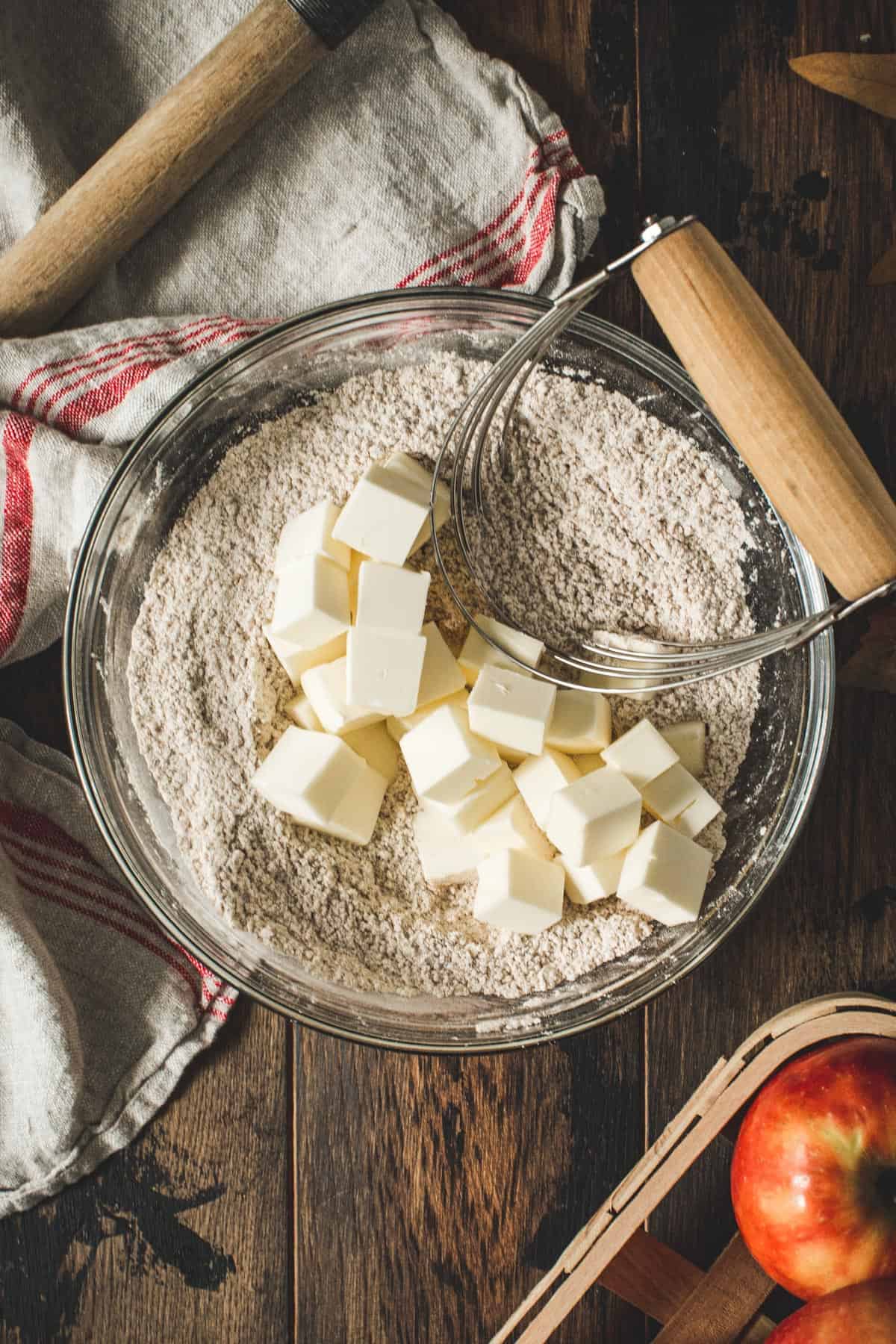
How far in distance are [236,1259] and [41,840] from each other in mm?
363

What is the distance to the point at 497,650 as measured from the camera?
0.75 metres

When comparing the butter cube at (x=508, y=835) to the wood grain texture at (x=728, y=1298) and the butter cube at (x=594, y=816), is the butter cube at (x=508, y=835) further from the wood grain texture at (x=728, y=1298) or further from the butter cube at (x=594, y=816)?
the wood grain texture at (x=728, y=1298)

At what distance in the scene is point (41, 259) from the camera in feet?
2.44

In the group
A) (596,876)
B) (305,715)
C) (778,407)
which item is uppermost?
(778,407)

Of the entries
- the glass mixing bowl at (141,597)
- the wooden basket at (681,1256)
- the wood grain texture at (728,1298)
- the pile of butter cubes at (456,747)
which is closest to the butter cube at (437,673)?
the pile of butter cubes at (456,747)

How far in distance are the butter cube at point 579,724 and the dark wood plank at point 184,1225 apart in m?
0.32

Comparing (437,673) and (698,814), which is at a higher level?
(437,673)

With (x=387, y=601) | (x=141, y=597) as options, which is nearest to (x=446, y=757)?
(x=387, y=601)

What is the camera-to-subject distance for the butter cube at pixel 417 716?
749mm

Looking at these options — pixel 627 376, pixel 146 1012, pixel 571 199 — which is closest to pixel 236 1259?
pixel 146 1012

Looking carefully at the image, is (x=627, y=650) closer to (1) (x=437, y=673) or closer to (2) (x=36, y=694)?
(1) (x=437, y=673)

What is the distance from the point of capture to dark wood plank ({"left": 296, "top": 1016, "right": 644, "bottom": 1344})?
818 millimetres

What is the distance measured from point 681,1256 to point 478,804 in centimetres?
38

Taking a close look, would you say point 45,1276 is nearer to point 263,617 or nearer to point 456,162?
point 263,617
